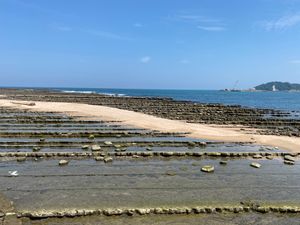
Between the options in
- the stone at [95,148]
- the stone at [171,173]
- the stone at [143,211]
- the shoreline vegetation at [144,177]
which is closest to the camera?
the stone at [143,211]

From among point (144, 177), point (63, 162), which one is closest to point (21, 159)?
point (63, 162)

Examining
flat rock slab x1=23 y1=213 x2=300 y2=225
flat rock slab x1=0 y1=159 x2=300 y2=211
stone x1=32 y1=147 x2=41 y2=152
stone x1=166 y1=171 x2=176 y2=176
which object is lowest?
flat rock slab x1=23 y1=213 x2=300 y2=225

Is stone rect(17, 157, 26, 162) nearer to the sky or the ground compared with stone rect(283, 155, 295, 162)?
nearer to the ground

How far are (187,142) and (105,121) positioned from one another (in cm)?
1546

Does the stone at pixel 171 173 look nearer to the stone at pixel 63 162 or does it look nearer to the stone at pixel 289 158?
the stone at pixel 63 162

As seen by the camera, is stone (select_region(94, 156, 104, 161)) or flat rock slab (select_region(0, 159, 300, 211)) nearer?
flat rock slab (select_region(0, 159, 300, 211))

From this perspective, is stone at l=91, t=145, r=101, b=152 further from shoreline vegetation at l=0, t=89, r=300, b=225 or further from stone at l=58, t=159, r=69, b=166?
stone at l=58, t=159, r=69, b=166

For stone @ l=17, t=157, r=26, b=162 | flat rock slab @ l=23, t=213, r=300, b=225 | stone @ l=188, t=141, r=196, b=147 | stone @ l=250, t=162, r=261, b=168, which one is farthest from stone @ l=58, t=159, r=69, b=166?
stone @ l=250, t=162, r=261, b=168

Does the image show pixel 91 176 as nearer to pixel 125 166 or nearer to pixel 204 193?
pixel 125 166

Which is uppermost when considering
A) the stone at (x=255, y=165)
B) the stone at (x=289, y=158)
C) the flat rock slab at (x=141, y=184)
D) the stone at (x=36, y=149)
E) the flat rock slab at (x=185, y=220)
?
the stone at (x=289, y=158)

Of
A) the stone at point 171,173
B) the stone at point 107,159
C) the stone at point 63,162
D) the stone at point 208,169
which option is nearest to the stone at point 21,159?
the stone at point 63,162

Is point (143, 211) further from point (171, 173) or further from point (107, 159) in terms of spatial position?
point (107, 159)

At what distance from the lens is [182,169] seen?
→ 18297mm

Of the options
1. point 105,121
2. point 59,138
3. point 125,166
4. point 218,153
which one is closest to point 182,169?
point 125,166
